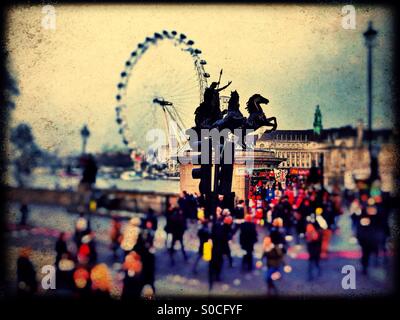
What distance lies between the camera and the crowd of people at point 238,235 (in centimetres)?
968

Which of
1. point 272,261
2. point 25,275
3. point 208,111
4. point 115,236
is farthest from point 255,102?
point 25,275

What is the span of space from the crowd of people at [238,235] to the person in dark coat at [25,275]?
18 millimetres

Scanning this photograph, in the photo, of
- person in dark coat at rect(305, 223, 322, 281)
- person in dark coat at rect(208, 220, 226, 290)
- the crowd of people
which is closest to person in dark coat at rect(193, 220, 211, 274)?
the crowd of people

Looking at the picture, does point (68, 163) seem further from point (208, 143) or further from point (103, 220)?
point (208, 143)

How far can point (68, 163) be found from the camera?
10484 mm

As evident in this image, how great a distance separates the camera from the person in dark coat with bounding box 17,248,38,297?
937cm

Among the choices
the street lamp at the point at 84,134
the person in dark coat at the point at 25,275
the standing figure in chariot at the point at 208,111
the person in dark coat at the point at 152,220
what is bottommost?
the person in dark coat at the point at 25,275

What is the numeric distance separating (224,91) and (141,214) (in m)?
3.35

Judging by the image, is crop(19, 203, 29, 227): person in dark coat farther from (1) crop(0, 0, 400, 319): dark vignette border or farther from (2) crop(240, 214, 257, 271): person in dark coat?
(2) crop(240, 214, 257, 271): person in dark coat

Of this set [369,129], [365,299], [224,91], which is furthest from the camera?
[224,91]

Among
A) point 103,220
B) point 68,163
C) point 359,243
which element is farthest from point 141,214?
point 359,243

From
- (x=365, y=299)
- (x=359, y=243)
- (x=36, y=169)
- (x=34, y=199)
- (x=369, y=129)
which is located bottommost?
(x=365, y=299)

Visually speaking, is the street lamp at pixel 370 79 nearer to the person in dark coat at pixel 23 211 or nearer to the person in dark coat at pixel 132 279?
the person in dark coat at pixel 132 279
